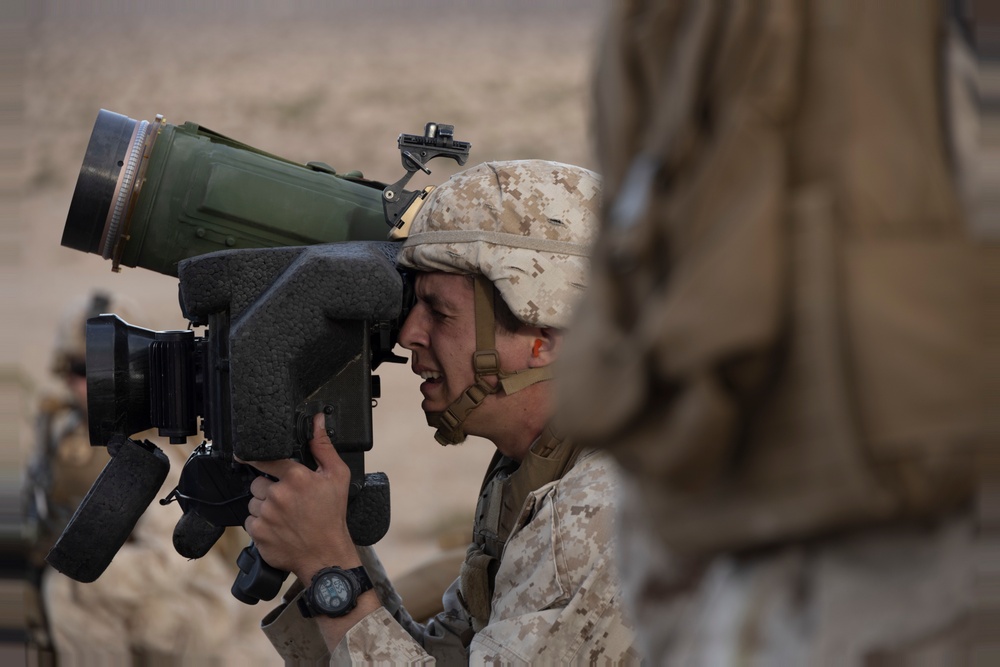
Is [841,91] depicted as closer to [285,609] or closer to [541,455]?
[541,455]

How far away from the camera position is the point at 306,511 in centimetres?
283

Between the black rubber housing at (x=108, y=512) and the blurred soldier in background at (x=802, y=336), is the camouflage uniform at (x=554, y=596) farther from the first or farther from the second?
the blurred soldier in background at (x=802, y=336)

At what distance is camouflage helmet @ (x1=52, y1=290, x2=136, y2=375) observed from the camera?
6.97 m

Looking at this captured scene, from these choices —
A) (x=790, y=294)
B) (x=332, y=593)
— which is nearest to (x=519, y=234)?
(x=332, y=593)

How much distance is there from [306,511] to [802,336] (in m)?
1.91

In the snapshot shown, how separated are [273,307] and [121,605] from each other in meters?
4.12

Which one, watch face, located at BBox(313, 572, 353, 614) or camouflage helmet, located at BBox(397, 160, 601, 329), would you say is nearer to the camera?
watch face, located at BBox(313, 572, 353, 614)

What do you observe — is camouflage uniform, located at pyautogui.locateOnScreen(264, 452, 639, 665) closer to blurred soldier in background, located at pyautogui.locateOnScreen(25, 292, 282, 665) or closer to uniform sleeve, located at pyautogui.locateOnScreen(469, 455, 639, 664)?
uniform sleeve, located at pyautogui.locateOnScreen(469, 455, 639, 664)

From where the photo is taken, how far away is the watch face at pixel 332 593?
2.83m

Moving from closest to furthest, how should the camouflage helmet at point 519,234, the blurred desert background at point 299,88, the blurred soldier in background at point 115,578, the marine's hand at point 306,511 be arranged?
1. the marine's hand at point 306,511
2. the camouflage helmet at point 519,234
3. the blurred soldier in background at point 115,578
4. the blurred desert background at point 299,88

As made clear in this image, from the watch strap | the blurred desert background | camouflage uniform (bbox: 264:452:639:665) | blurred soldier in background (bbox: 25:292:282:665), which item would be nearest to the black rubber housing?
the watch strap

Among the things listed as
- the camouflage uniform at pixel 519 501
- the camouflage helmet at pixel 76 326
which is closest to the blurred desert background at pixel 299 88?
the camouflage helmet at pixel 76 326

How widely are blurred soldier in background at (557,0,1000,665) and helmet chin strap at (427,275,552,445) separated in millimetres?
1853

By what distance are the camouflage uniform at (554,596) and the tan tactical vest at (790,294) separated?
4.71ft
